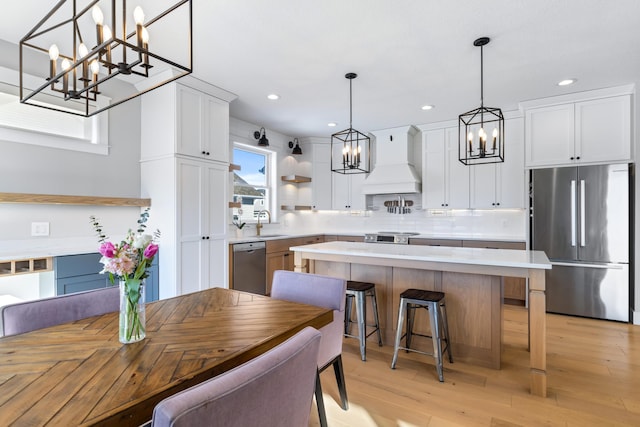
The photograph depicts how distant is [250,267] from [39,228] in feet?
7.11

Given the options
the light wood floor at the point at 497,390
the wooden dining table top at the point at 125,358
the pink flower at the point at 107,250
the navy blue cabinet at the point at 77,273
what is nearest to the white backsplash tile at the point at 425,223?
the light wood floor at the point at 497,390

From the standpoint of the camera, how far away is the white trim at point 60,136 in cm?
269

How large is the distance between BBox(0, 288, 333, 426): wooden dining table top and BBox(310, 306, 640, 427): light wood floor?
0.92m

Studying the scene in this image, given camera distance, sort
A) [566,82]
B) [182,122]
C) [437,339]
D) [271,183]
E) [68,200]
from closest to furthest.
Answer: [437,339] → [68,200] → [182,122] → [566,82] → [271,183]

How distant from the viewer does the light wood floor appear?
1.95 meters

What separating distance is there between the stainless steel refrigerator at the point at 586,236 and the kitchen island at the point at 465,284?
4.95 ft

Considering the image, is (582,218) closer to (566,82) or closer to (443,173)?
(566,82)

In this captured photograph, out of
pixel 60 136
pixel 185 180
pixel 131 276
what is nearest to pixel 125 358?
pixel 131 276

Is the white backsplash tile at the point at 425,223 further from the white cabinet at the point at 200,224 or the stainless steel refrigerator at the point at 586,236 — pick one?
the white cabinet at the point at 200,224

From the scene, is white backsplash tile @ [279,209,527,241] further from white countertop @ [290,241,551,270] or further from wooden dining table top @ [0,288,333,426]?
wooden dining table top @ [0,288,333,426]

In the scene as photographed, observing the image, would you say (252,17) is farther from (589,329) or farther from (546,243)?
(589,329)

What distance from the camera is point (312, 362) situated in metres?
0.99

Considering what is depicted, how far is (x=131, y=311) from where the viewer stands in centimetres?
122

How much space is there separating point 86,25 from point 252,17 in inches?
48.8
